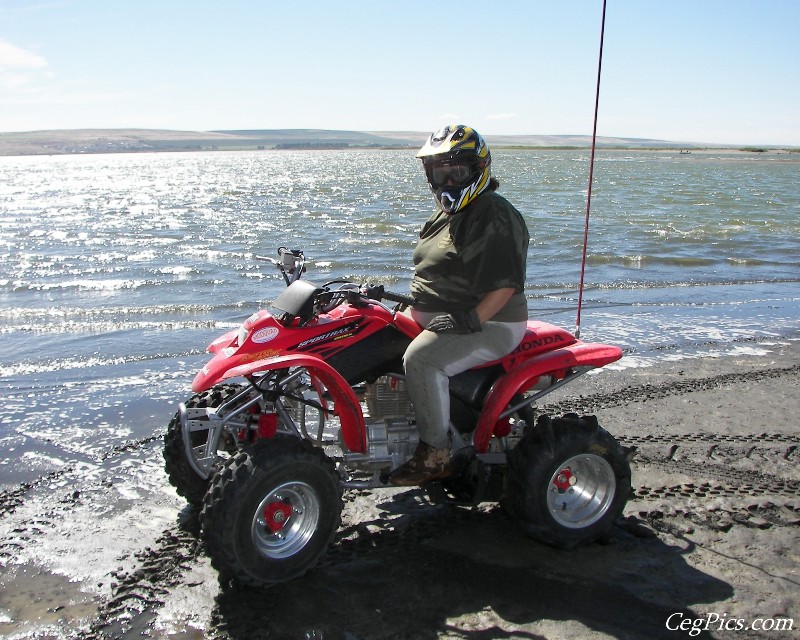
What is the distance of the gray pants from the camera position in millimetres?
4555

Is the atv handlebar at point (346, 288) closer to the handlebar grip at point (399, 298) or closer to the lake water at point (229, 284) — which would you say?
the handlebar grip at point (399, 298)

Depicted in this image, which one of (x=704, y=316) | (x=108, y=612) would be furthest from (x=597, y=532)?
(x=704, y=316)

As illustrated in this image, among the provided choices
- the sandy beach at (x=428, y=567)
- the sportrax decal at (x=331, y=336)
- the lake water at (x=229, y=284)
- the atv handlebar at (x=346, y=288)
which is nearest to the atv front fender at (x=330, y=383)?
the sportrax decal at (x=331, y=336)

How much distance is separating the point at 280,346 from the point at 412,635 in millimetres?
1603

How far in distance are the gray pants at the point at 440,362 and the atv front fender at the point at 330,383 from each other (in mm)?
341

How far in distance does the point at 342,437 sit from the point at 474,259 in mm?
1273

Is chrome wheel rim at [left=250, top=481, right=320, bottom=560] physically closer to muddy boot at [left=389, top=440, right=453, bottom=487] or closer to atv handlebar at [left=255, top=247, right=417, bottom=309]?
muddy boot at [left=389, top=440, right=453, bottom=487]

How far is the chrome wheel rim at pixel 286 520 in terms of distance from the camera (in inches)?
168

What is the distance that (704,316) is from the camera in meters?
11.9

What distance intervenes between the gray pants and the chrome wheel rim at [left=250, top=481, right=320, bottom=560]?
0.76 m

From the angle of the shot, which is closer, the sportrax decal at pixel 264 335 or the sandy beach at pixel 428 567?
the sandy beach at pixel 428 567

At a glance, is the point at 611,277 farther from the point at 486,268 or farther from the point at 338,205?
the point at 338,205

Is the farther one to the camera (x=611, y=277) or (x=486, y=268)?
(x=611, y=277)

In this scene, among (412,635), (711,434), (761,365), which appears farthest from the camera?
(761,365)
